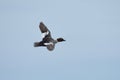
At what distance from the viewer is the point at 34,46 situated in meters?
34.6

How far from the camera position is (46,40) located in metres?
36.1

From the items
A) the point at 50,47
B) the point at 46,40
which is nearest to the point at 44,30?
the point at 46,40

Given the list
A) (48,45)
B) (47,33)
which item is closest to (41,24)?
(47,33)

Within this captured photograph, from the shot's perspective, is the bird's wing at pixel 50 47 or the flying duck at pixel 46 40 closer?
the bird's wing at pixel 50 47

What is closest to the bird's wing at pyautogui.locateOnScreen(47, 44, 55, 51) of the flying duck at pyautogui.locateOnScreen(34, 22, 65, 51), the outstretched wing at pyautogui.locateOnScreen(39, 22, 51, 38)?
the flying duck at pyautogui.locateOnScreen(34, 22, 65, 51)

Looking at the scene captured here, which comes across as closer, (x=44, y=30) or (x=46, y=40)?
(x=46, y=40)

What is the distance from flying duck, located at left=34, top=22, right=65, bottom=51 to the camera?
34703 mm

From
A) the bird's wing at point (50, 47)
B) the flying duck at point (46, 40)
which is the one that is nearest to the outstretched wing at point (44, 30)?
the flying duck at point (46, 40)

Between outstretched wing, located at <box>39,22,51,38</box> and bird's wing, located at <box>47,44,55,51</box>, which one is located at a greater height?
outstretched wing, located at <box>39,22,51,38</box>

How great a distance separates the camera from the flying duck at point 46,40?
34.7m

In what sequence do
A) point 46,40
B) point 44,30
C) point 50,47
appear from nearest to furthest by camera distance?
point 50,47
point 46,40
point 44,30

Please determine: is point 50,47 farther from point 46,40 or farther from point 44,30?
point 44,30

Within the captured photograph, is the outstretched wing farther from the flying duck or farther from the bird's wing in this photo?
the bird's wing

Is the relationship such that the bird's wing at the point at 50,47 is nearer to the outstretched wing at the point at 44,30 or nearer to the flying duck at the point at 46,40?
the flying duck at the point at 46,40
